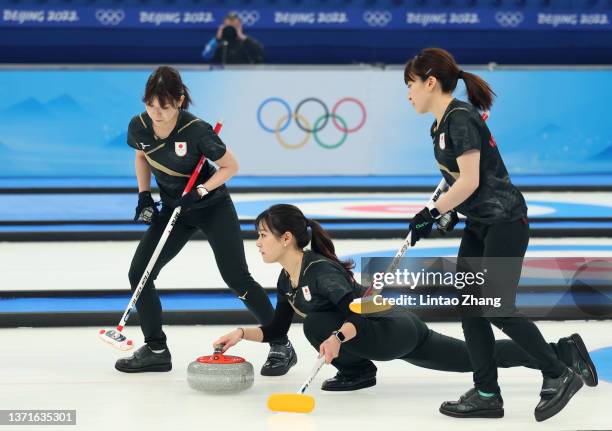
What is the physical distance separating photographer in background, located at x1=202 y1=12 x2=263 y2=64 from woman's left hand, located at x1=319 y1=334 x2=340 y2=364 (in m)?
10.0

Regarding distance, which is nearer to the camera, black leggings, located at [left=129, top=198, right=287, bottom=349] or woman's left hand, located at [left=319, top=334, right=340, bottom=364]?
woman's left hand, located at [left=319, top=334, right=340, bottom=364]

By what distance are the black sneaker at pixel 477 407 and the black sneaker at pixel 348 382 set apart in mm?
554

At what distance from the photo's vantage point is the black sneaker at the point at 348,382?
4895mm

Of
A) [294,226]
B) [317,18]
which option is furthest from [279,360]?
[317,18]

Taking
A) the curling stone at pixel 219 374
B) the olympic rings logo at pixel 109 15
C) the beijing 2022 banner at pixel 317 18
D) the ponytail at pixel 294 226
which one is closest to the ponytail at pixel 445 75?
the ponytail at pixel 294 226

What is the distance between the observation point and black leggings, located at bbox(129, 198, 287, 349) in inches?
212

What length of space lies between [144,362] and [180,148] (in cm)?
99

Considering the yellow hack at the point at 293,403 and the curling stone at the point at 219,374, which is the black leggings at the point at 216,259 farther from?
the yellow hack at the point at 293,403

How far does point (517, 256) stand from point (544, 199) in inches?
297

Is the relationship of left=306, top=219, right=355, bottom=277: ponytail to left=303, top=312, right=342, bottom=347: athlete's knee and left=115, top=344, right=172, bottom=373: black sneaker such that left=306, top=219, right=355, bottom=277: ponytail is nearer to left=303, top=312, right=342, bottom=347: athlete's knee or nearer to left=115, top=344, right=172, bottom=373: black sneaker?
left=303, top=312, right=342, bottom=347: athlete's knee

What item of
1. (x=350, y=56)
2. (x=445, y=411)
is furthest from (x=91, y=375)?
(x=350, y=56)

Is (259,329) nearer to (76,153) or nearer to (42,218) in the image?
(42,218)

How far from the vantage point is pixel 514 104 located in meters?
13.0

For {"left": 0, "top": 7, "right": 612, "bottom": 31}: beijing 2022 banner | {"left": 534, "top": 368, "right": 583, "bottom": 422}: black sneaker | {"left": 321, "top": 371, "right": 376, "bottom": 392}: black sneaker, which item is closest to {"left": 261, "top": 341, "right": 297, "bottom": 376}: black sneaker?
{"left": 321, "top": 371, "right": 376, "bottom": 392}: black sneaker
